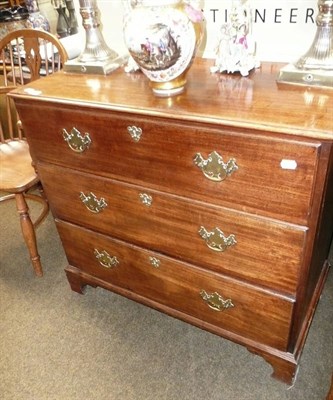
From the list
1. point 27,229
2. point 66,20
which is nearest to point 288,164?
point 27,229

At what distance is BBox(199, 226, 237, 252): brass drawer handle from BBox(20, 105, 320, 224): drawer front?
98mm

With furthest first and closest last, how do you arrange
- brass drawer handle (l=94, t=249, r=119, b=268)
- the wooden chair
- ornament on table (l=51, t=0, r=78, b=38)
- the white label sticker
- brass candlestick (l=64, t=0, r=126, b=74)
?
1. ornament on table (l=51, t=0, r=78, b=38)
2. the wooden chair
3. brass drawer handle (l=94, t=249, r=119, b=268)
4. brass candlestick (l=64, t=0, r=126, b=74)
5. the white label sticker

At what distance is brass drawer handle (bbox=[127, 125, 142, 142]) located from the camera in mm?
964

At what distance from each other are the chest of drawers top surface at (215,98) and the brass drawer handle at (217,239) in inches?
12.5

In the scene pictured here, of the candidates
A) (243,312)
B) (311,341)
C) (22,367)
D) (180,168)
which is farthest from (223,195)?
(22,367)

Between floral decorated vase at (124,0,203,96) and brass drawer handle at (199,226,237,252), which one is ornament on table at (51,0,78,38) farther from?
brass drawer handle at (199,226,237,252)

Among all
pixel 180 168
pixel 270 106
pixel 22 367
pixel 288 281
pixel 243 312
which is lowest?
pixel 22 367

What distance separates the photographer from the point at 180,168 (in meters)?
0.96

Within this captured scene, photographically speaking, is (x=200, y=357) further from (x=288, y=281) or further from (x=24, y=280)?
(x=24, y=280)

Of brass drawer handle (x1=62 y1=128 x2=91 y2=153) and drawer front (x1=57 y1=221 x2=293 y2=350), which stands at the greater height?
brass drawer handle (x1=62 y1=128 x2=91 y2=153)

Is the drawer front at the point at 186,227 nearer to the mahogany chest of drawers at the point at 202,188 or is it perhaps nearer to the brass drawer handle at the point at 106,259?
the mahogany chest of drawers at the point at 202,188

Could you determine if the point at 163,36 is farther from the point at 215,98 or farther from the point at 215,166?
the point at 215,166

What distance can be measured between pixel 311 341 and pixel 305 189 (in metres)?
0.78

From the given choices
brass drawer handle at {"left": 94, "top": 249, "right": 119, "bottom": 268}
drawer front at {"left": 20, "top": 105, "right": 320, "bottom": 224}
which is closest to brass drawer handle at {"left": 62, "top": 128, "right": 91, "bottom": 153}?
drawer front at {"left": 20, "top": 105, "right": 320, "bottom": 224}
